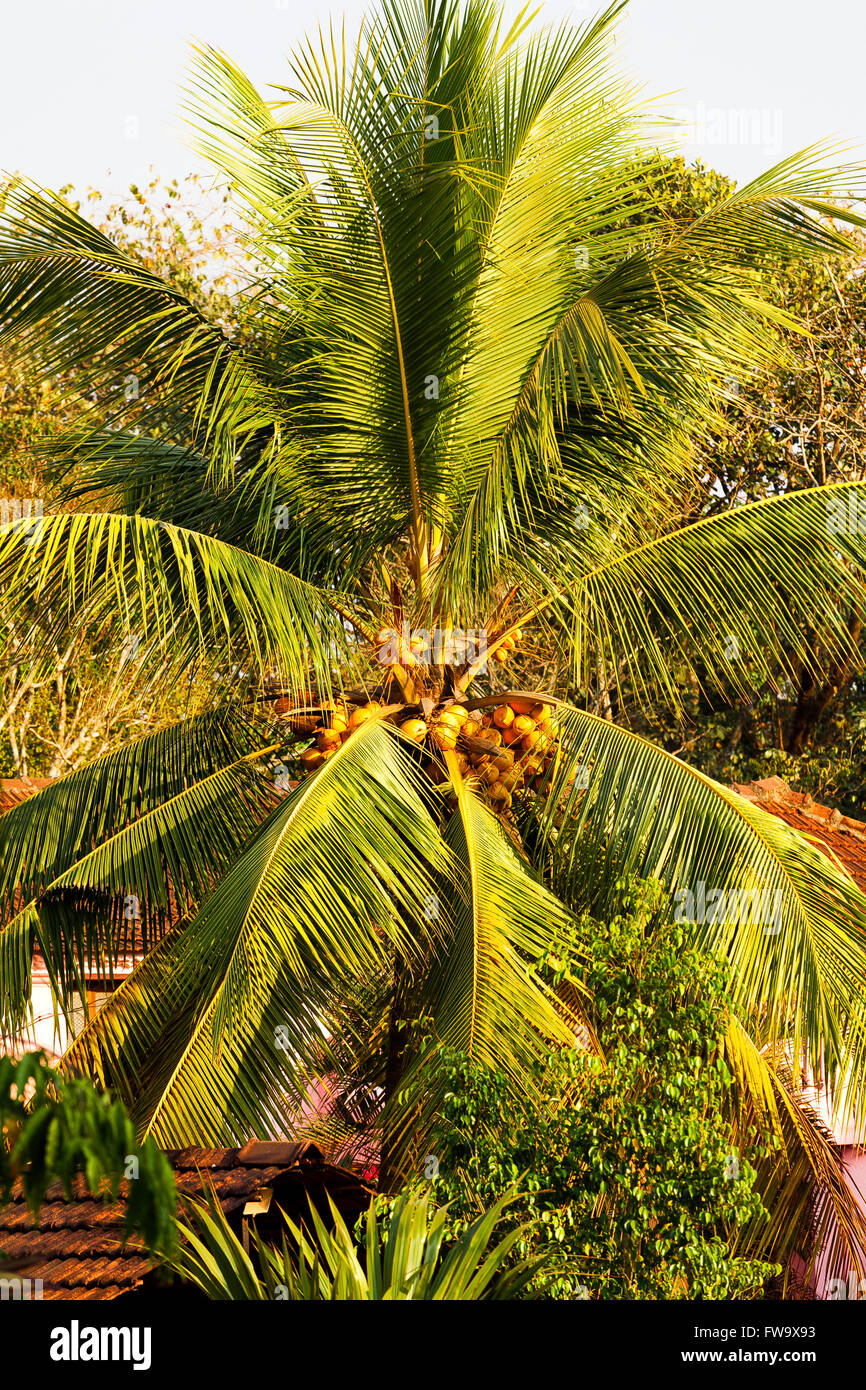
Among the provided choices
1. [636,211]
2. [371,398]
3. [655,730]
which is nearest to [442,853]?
[371,398]

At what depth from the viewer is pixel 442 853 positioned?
7.12m

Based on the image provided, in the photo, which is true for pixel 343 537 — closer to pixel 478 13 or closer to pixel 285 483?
pixel 285 483

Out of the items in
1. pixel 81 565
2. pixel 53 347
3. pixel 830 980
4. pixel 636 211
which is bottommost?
pixel 830 980

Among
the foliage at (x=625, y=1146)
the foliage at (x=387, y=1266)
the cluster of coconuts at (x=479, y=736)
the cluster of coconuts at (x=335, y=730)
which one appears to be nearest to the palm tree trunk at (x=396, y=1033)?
the cluster of coconuts at (x=479, y=736)

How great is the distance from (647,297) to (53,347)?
3.48 m

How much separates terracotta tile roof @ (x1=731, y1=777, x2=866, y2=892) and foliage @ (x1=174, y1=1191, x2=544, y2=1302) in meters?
6.62

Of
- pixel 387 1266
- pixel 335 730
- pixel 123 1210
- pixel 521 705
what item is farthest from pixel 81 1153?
pixel 521 705

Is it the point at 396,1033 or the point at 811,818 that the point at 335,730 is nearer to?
the point at 396,1033

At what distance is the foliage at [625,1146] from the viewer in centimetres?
565

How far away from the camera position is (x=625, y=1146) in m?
5.79

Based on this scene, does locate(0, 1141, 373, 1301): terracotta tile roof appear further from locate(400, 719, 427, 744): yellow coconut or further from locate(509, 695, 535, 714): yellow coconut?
locate(509, 695, 535, 714): yellow coconut

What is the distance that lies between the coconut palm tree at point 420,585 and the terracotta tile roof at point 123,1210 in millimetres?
461

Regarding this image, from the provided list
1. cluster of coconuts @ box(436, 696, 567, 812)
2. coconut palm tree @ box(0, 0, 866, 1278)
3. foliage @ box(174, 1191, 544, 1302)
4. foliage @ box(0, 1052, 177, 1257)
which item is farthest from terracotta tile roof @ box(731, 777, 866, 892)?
foliage @ box(0, 1052, 177, 1257)

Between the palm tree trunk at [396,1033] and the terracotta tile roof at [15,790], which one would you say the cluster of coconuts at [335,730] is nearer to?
the palm tree trunk at [396,1033]
